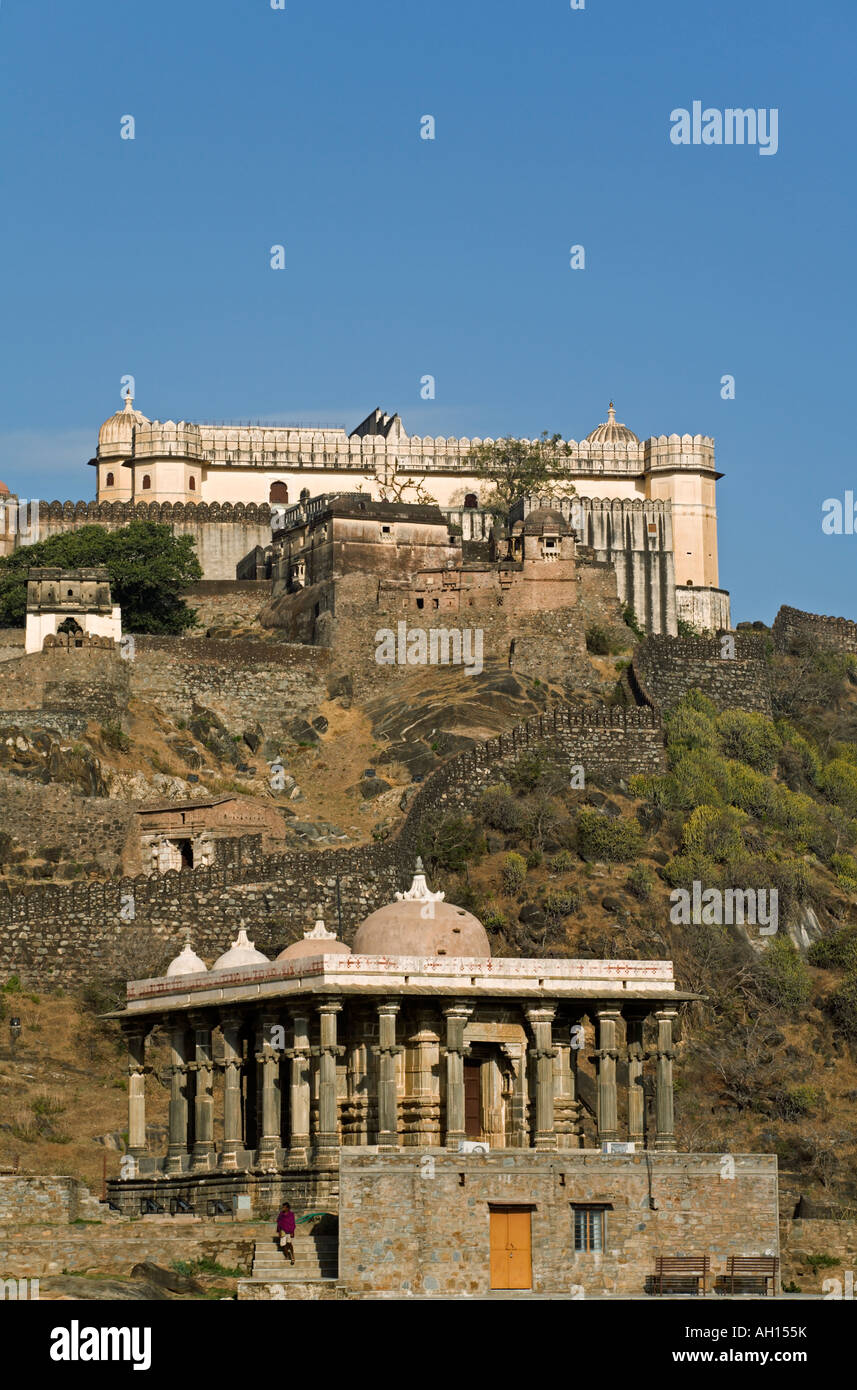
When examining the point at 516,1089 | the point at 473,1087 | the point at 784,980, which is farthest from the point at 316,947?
the point at 784,980

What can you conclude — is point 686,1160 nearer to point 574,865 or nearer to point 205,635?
point 574,865

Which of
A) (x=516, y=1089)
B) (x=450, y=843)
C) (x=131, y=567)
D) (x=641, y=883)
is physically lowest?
(x=516, y=1089)

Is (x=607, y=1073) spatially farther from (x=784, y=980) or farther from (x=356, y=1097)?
(x=784, y=980)

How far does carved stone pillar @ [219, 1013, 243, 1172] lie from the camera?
50.1 metres

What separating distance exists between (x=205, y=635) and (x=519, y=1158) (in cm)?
4535

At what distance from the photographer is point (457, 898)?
221 feet

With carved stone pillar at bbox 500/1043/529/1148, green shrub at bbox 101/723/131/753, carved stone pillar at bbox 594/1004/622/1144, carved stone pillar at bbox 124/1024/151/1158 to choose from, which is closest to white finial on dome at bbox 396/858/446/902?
carved stone pillar at bbox 500/1043/529/1148

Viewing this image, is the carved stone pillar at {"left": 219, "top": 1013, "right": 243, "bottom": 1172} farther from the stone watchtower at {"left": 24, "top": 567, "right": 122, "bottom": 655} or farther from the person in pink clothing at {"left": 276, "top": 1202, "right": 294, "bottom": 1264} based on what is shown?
the stone watchtower at {"left": 24, "top": 567, "right": 122, "bottom": 655}

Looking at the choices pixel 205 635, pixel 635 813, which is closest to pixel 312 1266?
pixel 635 813

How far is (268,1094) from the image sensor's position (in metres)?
49.6

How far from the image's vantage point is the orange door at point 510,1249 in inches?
1694

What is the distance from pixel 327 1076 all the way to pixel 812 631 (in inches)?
1695

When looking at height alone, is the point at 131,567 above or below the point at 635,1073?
above

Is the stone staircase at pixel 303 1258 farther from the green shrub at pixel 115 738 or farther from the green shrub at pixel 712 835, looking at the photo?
the green shrub at pixel 115 738
